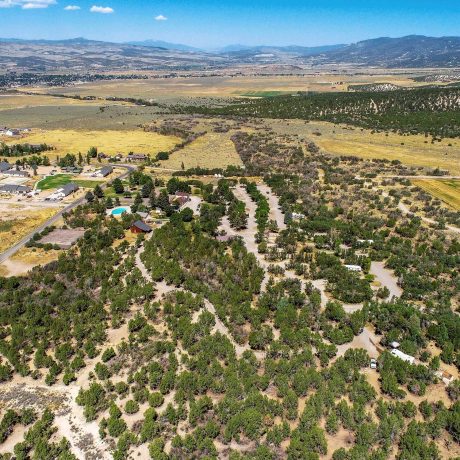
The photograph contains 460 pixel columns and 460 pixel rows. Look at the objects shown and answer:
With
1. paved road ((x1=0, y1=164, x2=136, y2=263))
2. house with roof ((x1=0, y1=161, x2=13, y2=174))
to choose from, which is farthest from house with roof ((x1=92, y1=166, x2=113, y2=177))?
house with roof ((x1=0, y1=161, x2=13, y2=174))

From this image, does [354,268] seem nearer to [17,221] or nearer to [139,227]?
[139,227]

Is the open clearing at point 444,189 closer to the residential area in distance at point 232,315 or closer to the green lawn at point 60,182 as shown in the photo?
the residential area in distance at point 232,315

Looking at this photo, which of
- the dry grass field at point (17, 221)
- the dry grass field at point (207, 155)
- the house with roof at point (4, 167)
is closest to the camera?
the dry grass field at point (17, 221)

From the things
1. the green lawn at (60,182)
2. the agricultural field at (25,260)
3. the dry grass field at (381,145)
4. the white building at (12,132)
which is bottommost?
the white building at (12,132)

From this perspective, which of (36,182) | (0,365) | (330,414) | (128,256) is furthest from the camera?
(36,182)

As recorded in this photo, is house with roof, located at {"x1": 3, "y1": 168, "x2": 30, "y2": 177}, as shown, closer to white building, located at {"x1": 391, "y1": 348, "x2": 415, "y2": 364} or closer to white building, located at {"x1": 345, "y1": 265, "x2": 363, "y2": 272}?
white building, located at {"x1": 345, "y1": 265, "x2": 363, "y2": 272}

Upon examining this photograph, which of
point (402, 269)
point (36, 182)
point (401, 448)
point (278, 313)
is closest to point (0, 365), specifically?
point (278, 313)

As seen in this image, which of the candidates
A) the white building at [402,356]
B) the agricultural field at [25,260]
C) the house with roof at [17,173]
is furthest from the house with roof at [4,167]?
the white building at [402,356]

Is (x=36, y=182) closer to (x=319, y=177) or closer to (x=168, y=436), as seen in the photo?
(x=319, y=177)
